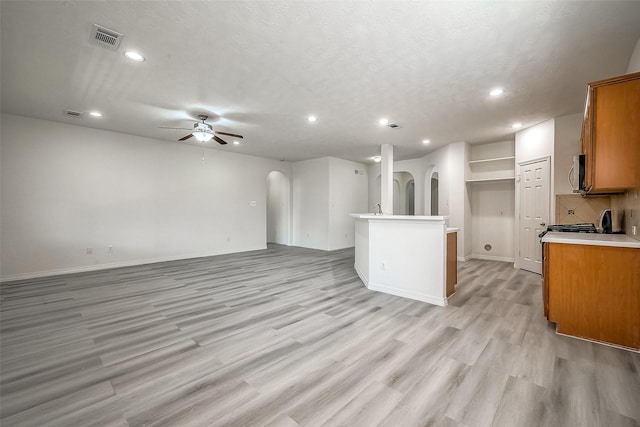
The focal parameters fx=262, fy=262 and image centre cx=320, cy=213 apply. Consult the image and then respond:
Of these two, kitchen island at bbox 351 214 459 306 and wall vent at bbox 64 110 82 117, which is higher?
wall vent at bbox 64 110 82 117

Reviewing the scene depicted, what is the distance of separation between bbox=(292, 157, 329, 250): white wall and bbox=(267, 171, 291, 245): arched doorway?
0.31 meters

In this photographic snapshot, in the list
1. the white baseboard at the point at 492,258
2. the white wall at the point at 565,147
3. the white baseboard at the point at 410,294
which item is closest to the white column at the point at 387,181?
the white baseboard at the point at 492,258

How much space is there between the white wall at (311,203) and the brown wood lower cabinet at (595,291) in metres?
6.08

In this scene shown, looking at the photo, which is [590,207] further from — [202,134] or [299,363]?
[202,134]

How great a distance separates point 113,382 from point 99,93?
3.88 m

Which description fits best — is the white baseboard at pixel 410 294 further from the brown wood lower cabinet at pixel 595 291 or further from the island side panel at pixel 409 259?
the brown wood lower cabinet at pixel 595 291

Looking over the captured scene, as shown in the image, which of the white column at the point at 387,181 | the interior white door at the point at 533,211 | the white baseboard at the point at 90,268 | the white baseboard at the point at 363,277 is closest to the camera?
the white baseboard at the point at 363,277

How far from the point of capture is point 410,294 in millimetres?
3752

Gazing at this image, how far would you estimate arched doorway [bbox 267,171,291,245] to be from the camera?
9.44 m

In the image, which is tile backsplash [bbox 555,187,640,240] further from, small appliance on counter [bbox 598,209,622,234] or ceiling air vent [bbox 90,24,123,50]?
ceiling air vent [bbox 90,24,123,50]

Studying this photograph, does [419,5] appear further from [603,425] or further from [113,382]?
[113,382]

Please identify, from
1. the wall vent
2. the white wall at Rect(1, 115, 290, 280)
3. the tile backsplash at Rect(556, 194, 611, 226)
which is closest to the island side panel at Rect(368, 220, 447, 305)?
the tile backsplash at Rect(556, 194, 611, 226)

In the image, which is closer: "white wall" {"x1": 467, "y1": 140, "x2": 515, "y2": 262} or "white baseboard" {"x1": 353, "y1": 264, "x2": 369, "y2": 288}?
"white baseboard" {"x1": 353, "y1": 264, "x2": 369, "y2": 288}

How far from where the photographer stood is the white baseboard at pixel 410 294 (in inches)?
137
